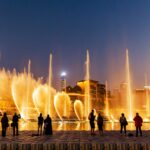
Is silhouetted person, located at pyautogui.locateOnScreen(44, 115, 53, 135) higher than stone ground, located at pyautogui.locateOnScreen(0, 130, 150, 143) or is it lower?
higher

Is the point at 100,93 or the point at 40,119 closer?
the point at 40,119

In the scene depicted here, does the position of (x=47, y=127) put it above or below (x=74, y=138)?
above

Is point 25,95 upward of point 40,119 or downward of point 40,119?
upward

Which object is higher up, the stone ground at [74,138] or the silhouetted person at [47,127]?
the silhouetted person at [47,127]

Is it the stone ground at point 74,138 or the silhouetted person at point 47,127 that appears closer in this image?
the stone ground at point 74,138

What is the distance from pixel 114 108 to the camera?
438ft

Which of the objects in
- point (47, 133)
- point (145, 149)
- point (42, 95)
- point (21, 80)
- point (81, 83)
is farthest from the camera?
→ point (81, 83)

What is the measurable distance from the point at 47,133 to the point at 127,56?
4241 centimetres

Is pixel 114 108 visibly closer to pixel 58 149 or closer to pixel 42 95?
pixel 42 95

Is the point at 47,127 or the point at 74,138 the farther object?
the point at 47,127

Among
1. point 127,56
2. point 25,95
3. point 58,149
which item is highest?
point 127,56

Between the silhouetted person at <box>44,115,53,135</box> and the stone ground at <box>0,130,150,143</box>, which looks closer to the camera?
the stone ground at <box>0,130,150,143</box>

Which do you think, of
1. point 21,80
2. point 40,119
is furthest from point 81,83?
point 40,119

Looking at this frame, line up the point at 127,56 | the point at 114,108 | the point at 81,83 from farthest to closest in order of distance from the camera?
the point at 81,83 → the point at 114,108 → the point at 127,56
